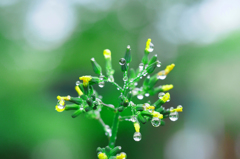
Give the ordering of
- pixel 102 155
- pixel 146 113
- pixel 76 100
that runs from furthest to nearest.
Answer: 1. pixel 76 100
2. pixel 146 113
3. pixel 102 155

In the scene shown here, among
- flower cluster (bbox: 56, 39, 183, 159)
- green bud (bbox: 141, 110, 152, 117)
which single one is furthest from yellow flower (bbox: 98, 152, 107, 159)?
Result: green bud (bbox: 141, 110, 152, 117)

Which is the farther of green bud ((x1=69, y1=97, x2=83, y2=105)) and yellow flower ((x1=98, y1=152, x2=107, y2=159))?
green bud ((x1=69, y1=97, x2=83, y2=105))

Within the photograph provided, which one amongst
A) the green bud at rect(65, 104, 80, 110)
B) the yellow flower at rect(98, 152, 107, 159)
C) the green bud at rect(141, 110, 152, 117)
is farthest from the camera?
the green bud at rect(65, 104, 80, 110)

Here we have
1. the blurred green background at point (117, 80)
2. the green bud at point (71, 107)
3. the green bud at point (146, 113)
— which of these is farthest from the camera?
the blurred green background at point (117, 80)

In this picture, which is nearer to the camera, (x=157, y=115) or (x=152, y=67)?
(x=157, y=115)

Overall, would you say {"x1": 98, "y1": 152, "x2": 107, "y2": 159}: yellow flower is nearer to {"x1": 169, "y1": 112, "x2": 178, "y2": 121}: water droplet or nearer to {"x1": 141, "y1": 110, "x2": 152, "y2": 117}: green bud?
{"x1": 141, "y1": 110, "x2": 152, "y2": 117}: green bud

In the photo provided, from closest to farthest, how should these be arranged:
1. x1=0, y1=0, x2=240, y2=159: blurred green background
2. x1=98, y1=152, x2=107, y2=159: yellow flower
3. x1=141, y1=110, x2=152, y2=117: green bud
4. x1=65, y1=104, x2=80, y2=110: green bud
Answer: x1=98, y1=152, x2=107, y2=159: yellow flower
x1=141, y1=110, x2=152, y2=117: green bud
x1=65, y1=104, x2=80, y2=110: green bud
x1=0, y1=0, x2=240, y2=159: blurred green background

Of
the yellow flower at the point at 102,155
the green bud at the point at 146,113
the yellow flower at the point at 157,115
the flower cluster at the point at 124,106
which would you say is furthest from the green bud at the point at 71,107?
the yellow flower at the point at 157,115

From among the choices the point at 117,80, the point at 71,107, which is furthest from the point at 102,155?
the point at 117,80

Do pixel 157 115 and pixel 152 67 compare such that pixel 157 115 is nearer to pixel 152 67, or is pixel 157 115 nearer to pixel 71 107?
pixel 152 67

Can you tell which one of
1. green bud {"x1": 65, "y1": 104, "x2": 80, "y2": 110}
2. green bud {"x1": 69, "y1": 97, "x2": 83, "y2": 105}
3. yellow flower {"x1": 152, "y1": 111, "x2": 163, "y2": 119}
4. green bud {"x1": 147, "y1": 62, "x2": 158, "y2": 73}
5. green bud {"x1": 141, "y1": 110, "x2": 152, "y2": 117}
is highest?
green bud {"x1": 147, "y1": 62, "x2": 158, "y2": 73}

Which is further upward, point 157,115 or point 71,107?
point 71,107

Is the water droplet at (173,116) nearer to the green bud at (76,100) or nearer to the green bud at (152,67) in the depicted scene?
the green bud at (152,67)
